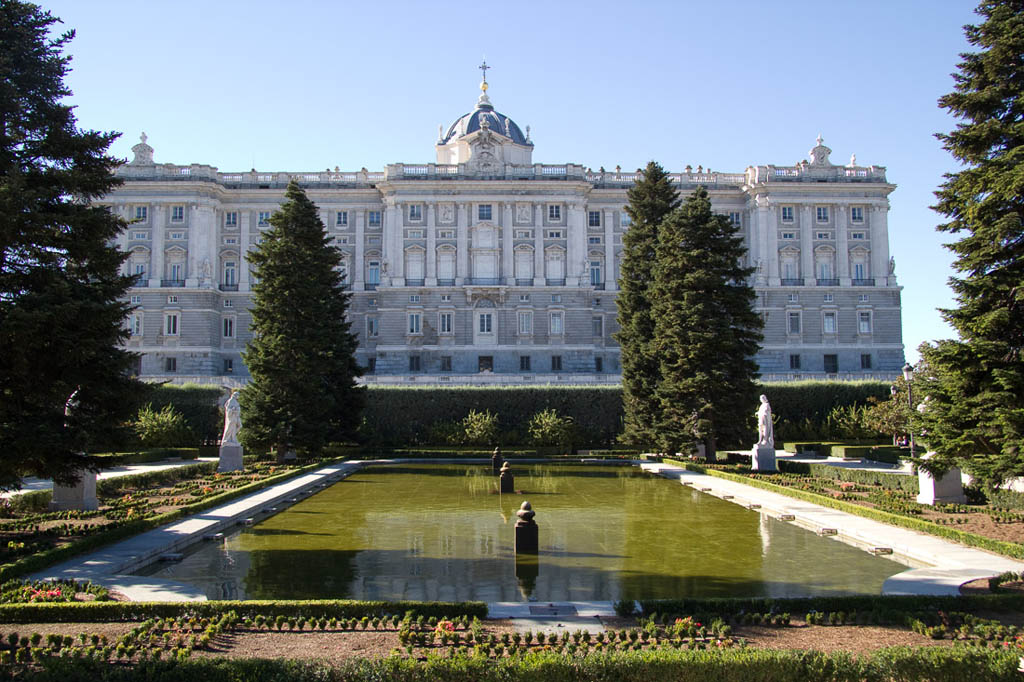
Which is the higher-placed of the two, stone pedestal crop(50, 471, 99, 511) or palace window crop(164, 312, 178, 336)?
palace window crop(164, 312, 178, 336)

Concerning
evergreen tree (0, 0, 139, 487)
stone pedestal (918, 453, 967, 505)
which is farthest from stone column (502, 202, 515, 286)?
evergreen tree (0, 0, 139, 487)

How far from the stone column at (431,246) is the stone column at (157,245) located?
2211 cm

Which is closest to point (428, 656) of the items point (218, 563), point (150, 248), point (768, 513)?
point (218, 563)

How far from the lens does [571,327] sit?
64750 mm

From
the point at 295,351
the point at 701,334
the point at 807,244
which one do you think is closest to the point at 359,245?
the point at 295,351

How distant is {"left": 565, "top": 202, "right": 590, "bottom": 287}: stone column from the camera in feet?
217

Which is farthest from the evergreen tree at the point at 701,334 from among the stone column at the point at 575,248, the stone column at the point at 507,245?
the stone column at the point at 507,245

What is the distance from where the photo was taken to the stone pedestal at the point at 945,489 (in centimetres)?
1917

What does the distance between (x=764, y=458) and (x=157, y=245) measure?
180 feet

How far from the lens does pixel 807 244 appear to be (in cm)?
6881

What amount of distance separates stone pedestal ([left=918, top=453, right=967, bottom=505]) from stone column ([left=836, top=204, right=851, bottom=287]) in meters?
52.6

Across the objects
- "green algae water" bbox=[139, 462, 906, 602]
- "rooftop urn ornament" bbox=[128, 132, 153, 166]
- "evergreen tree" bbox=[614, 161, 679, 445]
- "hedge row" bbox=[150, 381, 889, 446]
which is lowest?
"green algae water" bbox=[139, 462, 906, 602]

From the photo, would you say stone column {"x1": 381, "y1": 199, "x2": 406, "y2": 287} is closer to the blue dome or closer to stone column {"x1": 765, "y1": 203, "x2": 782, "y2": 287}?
the blue dome

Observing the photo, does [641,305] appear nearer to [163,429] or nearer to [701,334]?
[701,334]
